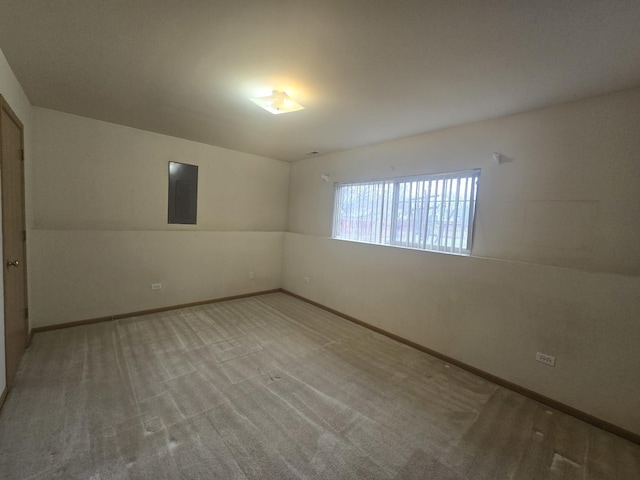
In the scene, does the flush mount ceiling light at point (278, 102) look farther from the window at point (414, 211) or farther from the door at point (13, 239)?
the door at point (13, 239)

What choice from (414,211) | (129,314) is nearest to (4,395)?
(129,314)

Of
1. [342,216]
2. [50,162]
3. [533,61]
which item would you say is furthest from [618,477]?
[50,162]

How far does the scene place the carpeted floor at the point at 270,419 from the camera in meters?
1.59

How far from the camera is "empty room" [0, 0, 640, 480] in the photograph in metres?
1.61

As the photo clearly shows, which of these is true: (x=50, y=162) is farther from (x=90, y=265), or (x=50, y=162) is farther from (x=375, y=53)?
(x=375, y=53)

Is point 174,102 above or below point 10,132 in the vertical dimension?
above

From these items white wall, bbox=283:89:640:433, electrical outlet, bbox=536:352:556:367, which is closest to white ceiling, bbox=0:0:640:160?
white wall, bbox=283:89:640:433

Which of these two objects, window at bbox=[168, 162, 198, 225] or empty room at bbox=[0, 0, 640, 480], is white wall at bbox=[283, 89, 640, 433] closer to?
empty room at bbox=[0, 0, 640, 480]

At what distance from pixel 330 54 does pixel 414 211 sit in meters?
2.13

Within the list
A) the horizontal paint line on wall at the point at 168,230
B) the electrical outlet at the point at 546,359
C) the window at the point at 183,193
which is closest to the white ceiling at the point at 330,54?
the window at the point at 183,193

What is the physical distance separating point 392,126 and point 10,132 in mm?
3534

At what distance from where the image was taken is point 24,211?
2.66m

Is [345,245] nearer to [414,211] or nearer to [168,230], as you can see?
[414,211]

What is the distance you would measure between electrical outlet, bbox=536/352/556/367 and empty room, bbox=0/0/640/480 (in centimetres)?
4
